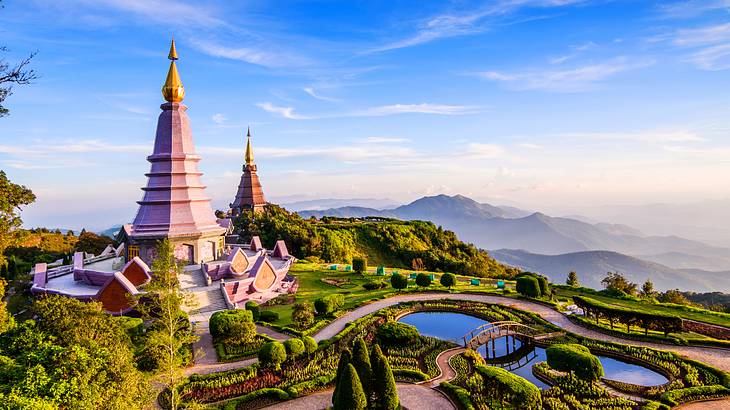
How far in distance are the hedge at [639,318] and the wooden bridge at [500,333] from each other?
13.0 feet

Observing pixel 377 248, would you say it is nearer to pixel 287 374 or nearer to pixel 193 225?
pixel 193 225

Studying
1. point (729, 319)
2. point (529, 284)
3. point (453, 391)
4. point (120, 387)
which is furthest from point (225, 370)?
point (729, 319)

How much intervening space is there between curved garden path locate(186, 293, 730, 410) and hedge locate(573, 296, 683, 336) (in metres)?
1.13

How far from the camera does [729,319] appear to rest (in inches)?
1049

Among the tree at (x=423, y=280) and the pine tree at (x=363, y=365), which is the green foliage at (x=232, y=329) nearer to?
Result: the pine tree at (x=363, y=365)

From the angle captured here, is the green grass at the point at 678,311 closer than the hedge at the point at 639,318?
No

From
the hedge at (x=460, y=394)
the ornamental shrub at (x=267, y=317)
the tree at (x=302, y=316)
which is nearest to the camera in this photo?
the hedge at (x=460, y=394)

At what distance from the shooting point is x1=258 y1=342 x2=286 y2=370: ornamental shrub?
19.4 m

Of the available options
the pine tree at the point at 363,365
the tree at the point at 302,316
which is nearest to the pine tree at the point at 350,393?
the pine tree at the point at 363,365

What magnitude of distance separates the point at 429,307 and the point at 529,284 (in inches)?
369

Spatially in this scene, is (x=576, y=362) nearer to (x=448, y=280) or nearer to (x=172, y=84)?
(x=448, y=280)

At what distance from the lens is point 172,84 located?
3450 centimetres

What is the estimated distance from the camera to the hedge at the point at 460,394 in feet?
53.0

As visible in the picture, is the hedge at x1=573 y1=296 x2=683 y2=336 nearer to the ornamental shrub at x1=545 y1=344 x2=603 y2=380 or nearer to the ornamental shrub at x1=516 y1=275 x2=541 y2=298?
the ornamental shrub at x1=516 y1=275 x2=541 y2=298
